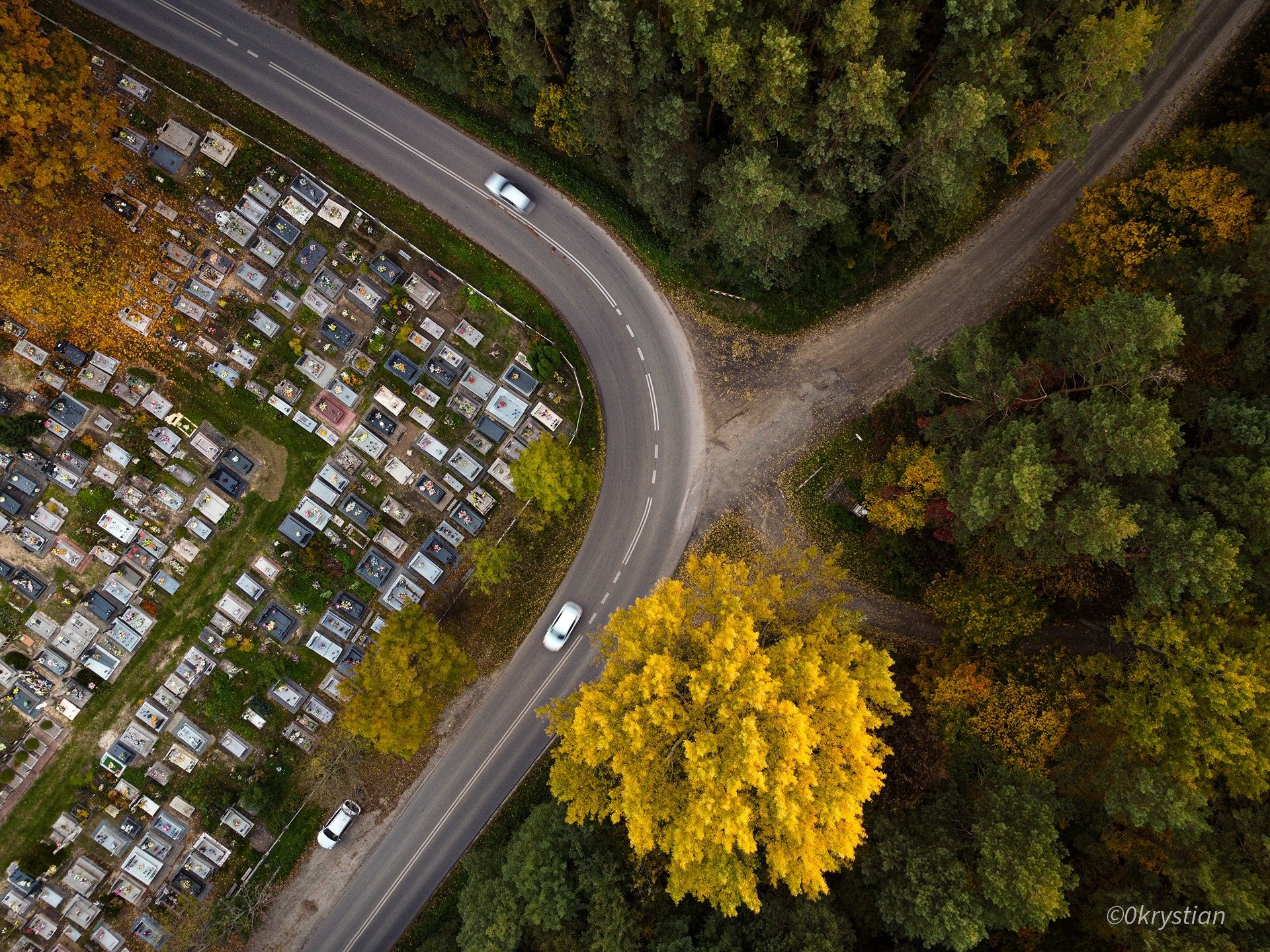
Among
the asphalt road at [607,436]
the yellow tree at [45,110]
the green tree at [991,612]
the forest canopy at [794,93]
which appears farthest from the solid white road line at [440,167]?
the green tree at [991,612]

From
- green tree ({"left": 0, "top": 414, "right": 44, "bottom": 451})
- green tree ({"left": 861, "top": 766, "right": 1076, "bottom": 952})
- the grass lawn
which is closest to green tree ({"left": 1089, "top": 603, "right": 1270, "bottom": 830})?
green tree ({"left": 861, "top": 766, "right": 1076, "bottom": 952})

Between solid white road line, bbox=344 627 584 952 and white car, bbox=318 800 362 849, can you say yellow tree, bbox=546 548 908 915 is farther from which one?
white car, bbox=318 800 362 849

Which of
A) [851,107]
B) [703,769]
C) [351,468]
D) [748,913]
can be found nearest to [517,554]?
[351,468]

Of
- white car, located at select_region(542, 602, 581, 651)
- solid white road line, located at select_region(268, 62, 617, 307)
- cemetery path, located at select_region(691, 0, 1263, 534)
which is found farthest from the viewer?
white car, located at select_region(542, 602, 581, 651)

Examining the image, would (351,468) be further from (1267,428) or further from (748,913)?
(1267,428)

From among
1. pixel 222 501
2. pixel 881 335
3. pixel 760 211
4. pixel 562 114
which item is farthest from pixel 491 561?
pixel 881 335

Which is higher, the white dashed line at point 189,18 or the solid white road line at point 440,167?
the solid white road line at point 440,167

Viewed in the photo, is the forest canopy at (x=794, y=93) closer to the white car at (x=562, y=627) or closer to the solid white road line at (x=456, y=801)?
the white car at (x=562, y=627)
